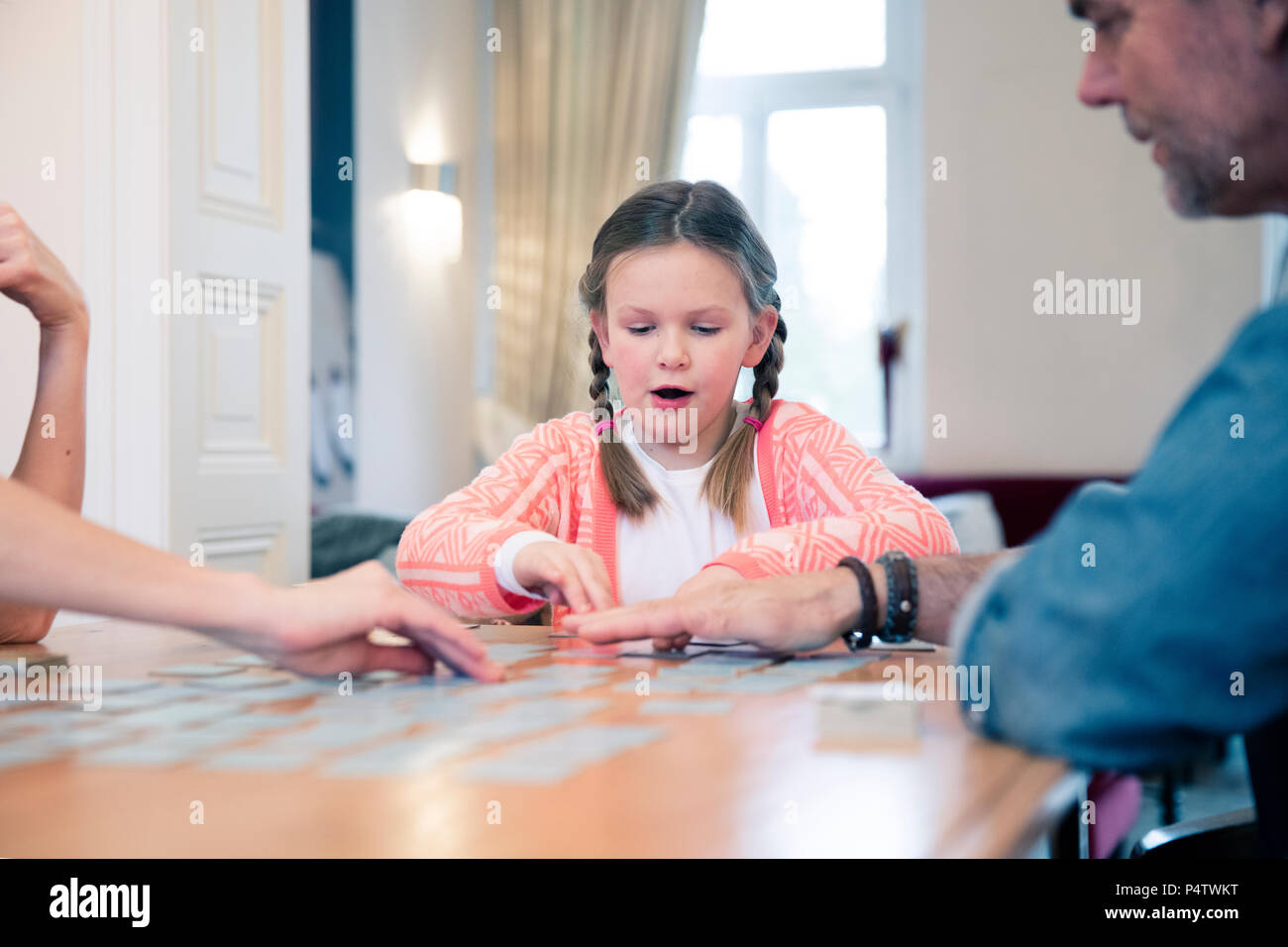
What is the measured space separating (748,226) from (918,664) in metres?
0.89

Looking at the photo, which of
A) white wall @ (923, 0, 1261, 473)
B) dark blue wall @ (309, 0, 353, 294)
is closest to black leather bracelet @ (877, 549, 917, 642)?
dark blue wall @ (309, 0, 353, 294)

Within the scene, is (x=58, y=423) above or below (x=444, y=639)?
above

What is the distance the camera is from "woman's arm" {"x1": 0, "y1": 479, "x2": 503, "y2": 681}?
74cm

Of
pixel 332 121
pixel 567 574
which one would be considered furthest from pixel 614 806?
pixel 332 121

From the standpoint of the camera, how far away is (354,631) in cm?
83

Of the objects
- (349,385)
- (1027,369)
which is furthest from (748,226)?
(1027,369)

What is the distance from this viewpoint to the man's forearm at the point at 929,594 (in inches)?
40.8

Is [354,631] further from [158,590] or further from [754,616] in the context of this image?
[754,616]

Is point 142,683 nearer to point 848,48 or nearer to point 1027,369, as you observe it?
point 1027,369

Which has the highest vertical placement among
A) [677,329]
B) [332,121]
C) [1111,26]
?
[332,121]

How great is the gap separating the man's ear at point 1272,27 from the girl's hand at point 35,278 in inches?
43.0

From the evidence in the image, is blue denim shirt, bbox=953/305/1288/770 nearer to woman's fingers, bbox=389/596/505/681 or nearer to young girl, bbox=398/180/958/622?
woman's fingers, bbox=389/596/505/681

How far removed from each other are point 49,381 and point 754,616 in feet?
2.72

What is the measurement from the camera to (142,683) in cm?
94
